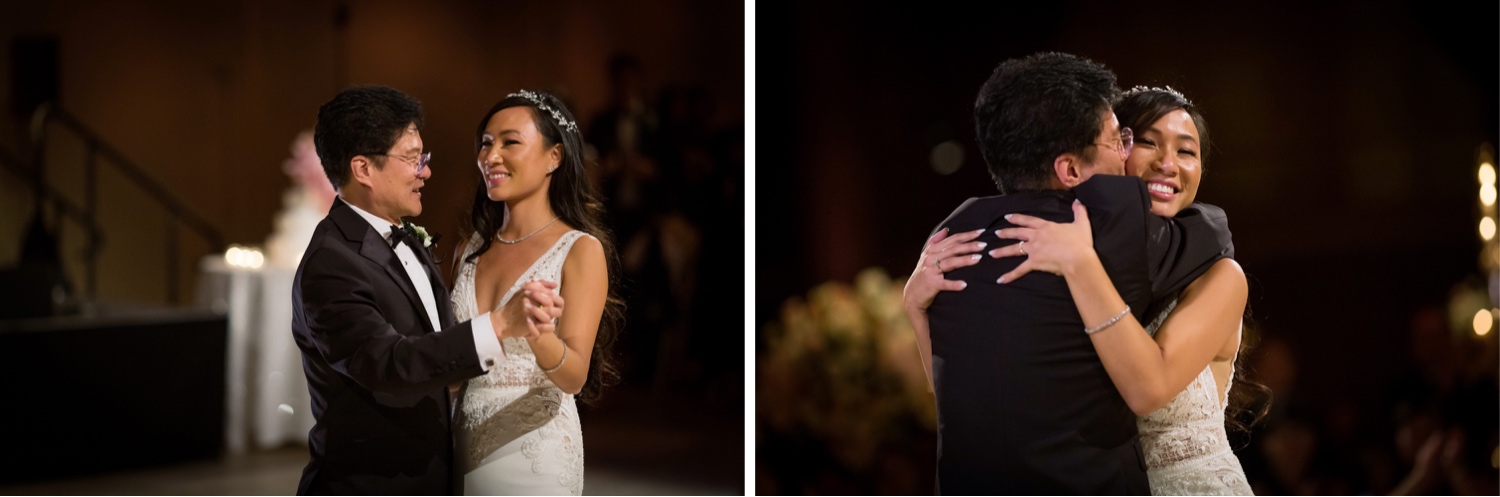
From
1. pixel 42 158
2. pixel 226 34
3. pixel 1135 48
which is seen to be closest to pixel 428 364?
pixel 1135 48

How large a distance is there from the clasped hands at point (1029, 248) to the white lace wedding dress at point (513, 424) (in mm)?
814

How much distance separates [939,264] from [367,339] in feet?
3.53

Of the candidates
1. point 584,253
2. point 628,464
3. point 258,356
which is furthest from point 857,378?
point 258,356

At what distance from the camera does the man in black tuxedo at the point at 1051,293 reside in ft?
6.80

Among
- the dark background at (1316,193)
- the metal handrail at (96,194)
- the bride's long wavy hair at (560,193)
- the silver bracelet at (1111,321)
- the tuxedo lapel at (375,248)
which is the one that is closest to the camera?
the silver bracelet at (1111,321)

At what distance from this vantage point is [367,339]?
215 cm

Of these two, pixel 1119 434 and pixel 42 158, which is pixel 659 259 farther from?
pixel 42 158

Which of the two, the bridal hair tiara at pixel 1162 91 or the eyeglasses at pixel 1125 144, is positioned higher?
the bridal hair tiara at pixel 1162 91

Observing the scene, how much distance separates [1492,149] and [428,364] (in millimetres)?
3822

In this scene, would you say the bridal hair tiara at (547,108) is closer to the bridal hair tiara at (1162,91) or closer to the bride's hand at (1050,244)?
the bride's hand at (1050,244)

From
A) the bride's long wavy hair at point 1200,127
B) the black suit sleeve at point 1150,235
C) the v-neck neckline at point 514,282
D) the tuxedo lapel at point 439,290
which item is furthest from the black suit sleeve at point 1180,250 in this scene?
the tuxedo lapel at point 439,290

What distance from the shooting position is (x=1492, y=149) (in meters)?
4.11

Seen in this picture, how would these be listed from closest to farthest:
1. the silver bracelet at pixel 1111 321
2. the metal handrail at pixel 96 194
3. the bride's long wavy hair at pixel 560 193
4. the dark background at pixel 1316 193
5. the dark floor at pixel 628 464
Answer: the silver bracelet at pixel 1111 321 < the bride's long wavy hair at pixel 560 193 < the dark floor at pixel 628 464 < the dark background at pixel 1316 193 < the metal handrail at pixel 96 194

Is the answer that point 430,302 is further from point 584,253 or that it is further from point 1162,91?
point 1162,91
